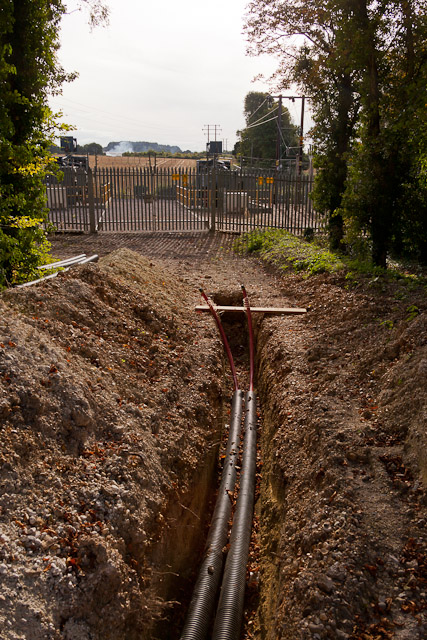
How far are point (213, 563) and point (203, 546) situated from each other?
1.57 ft

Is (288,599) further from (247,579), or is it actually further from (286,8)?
(286,8)

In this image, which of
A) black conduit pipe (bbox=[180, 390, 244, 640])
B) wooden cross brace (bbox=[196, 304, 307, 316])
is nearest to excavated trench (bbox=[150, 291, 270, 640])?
black conduit pipe (bbox=[180, 390, 244, 640])

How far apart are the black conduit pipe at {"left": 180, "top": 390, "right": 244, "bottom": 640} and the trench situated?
6.7 inches

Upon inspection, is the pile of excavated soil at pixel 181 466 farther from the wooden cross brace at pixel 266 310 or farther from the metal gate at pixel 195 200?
the metal gate at pixel 195 200

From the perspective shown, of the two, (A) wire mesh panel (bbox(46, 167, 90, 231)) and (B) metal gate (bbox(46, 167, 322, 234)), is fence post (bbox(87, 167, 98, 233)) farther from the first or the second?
(A) wire mesh panel (bbox(46, 167, 90, 231))

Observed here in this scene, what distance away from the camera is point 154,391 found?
5.57 meters

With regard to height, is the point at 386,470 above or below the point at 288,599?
above

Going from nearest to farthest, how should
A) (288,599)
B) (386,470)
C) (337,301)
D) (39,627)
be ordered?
(39,627) → (288,599) → (386,470) → (337,301)

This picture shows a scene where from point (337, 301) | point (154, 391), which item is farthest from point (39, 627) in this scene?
point (337, 301)

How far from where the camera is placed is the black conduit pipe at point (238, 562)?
145 inches

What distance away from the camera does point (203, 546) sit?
186 inches

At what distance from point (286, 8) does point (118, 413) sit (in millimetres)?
12616

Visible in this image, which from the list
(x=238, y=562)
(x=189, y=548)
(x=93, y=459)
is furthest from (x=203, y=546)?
(x=93, y=459)

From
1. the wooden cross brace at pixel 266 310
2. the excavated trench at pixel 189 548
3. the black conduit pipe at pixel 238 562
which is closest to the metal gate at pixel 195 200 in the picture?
the wooden cross brace at pixel 266 310
